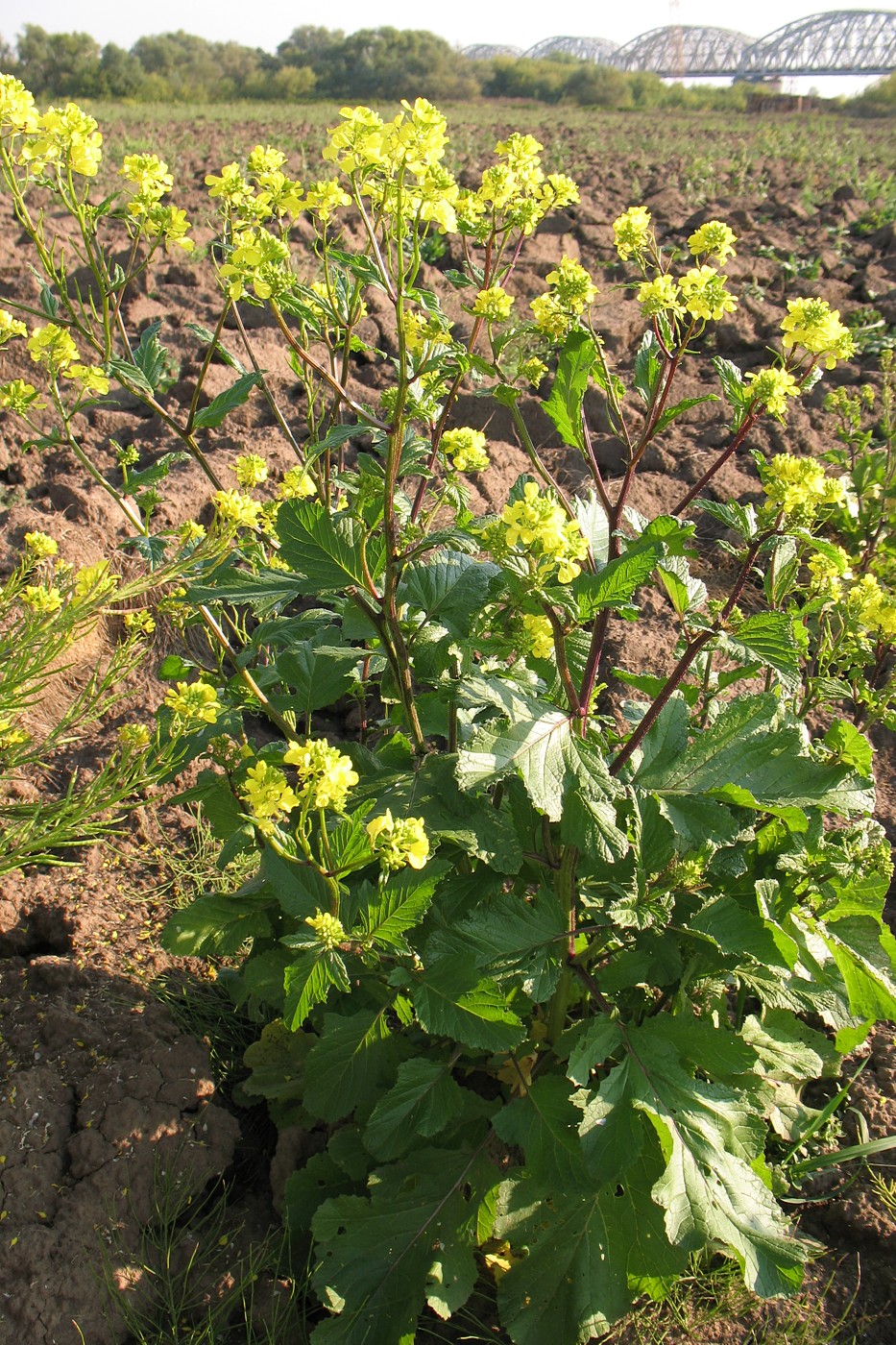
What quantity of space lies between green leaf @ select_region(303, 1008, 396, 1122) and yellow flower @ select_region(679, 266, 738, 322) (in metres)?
1.52

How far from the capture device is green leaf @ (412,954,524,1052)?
1.64 metres

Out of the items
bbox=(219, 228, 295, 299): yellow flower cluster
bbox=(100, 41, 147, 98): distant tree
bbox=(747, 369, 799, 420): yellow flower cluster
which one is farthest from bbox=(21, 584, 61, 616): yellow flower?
bbox=(100, 41, 147, 98): distant tree

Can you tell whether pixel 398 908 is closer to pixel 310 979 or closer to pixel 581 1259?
pixel 310 979

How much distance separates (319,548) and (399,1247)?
1375 mm

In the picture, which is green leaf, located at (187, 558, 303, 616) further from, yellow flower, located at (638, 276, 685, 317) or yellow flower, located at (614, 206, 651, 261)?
yellow flower, located at (614, 206, 651, 261)

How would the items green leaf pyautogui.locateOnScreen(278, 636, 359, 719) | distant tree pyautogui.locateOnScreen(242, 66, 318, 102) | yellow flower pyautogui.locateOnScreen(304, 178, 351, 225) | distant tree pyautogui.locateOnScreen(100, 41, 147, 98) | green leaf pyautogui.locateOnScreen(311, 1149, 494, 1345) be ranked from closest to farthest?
green leaf pyautogui.locateOnScreen(311, 1149, 494, 1345), green leaf pyautogui.locateOnScreen(278, 636, 359, 719), yellow flower pyautogui.locateOnScreen(304, 178, 351, 225), distant tree pyautogui.locateOnScreen(100, 41, 147, 98), distant tree pyautogui.locateOnScreen(242, 66, 318, 102)

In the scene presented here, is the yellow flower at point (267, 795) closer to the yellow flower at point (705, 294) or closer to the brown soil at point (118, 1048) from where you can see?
the brown soil at point (118, 1048)

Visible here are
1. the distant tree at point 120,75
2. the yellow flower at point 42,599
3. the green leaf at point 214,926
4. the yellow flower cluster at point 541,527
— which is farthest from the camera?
the distant tree at point 120,75

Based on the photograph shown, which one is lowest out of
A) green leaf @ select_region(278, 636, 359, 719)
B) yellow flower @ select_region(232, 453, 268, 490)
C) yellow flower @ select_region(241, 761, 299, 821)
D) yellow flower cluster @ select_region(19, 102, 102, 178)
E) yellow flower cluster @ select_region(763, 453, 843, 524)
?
green leaf @ select_region(278, 636, 359, 719)

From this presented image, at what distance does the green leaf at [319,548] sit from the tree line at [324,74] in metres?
31.7

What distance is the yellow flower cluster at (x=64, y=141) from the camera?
76.2 inches

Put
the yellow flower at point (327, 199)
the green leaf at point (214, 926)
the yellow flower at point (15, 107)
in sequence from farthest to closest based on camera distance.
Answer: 1. the yellow flower at point (327, 199)
2. the green leaf at point (214, 926)
3. the yellow flower at point (15, 107)

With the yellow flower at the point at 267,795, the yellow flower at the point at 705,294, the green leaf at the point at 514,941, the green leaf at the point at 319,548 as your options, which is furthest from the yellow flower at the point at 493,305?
the green leaf at the point at 514,941

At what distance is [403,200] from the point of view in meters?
1.58
